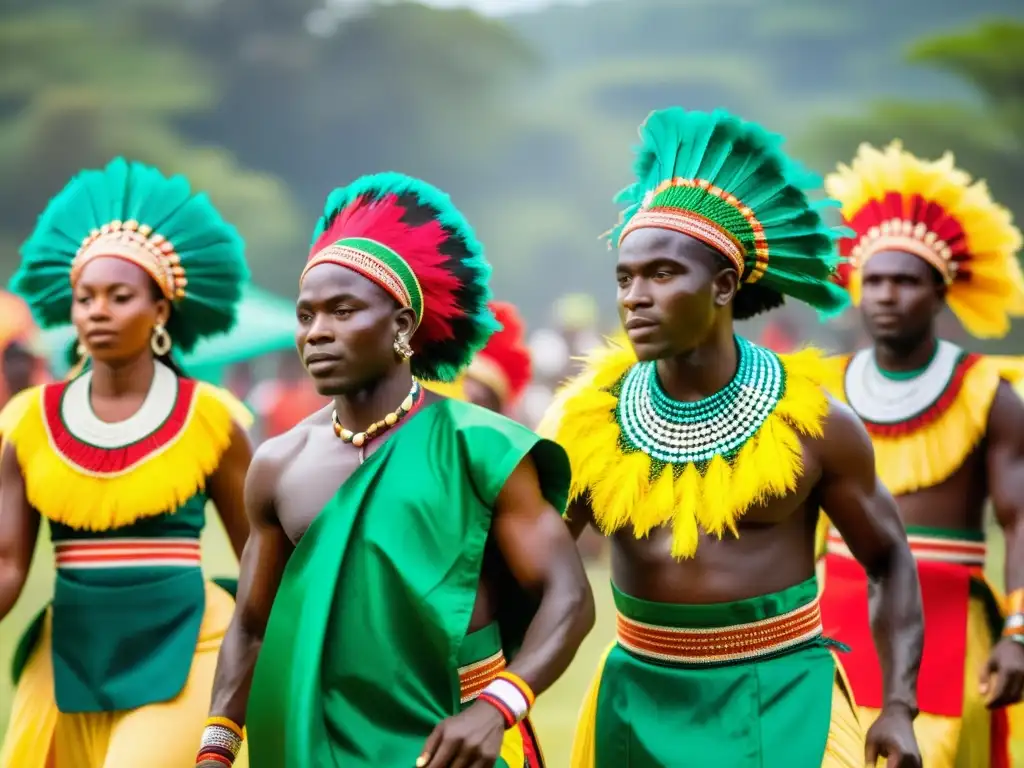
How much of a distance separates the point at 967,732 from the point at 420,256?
9.23ft

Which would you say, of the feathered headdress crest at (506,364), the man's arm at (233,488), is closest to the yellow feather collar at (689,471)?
the man's arm at (233,488)

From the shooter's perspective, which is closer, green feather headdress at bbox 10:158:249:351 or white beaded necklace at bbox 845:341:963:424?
green feather headdress at bbox 10:158:249:351

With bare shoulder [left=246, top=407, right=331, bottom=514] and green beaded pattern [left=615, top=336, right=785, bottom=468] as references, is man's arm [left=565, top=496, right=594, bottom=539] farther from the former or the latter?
bare shoulder [left=246, top=407, right=331, bottom=514]

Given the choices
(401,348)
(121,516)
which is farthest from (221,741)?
(121,516)

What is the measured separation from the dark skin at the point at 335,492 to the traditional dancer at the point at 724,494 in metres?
0.65

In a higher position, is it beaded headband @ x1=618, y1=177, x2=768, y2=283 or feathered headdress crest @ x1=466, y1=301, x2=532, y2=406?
feathered headdress crest @ x1=466, y1=301, x2=532, y2=406

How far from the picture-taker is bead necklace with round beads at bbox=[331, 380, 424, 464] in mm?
3709

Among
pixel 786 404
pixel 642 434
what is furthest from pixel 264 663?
pixel 786 404

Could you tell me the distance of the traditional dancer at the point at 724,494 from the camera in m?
4.01

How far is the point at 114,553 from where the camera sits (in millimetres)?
4996

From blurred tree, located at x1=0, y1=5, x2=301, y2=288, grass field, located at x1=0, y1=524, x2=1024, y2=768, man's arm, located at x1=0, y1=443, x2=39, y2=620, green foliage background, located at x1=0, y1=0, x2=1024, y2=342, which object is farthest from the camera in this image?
green foliage background, located at x1=0, y1=0, x2=1024, y2=342

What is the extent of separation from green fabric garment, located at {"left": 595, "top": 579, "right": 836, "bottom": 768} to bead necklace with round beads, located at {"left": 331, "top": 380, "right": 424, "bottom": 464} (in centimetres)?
88

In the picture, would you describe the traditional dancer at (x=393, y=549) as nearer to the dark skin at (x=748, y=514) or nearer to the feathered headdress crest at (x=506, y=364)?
the dark skin at (x=748, y=514)

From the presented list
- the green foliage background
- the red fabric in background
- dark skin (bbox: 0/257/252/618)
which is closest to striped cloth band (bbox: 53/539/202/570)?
dark skin (bbox: 0/257/252/618)
